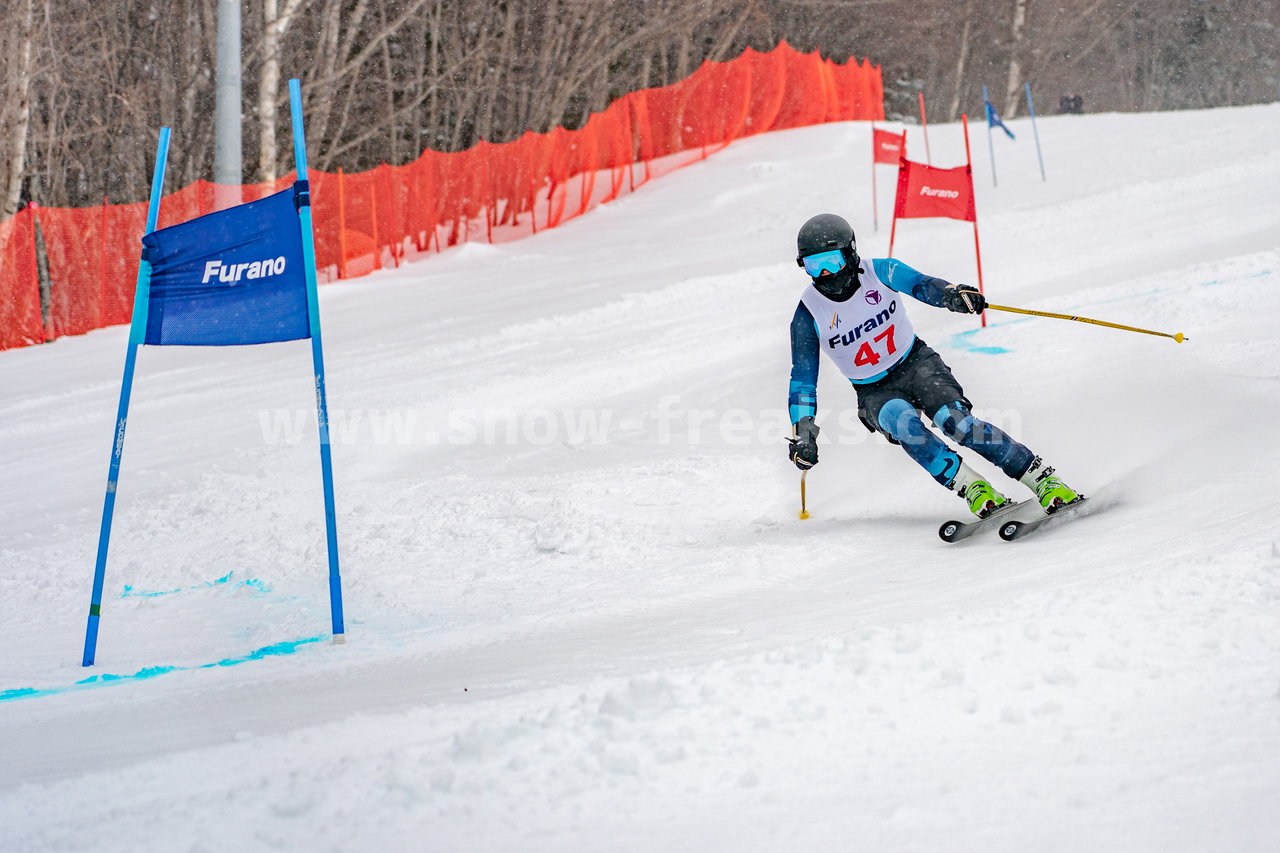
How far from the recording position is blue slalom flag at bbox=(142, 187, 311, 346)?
426cm

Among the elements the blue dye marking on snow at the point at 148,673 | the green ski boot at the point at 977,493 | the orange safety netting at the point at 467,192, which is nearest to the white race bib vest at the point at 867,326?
the green ski boot at the point at 977,493

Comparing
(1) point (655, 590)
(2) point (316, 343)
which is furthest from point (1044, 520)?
(2) point (316, 343)

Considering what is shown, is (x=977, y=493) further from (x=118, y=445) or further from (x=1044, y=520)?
(x=118, y=445)

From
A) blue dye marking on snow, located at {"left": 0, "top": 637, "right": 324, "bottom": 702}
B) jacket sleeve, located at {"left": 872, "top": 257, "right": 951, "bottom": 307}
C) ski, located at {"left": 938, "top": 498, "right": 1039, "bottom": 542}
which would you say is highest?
jacket sleeve, located at {"left": 872, "top": 257, "right": 951, "bottom": 307}

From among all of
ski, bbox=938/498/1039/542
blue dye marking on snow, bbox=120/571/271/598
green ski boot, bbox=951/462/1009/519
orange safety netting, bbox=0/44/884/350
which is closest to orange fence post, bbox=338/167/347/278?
orange safety netting, bbox=0/44/884/350

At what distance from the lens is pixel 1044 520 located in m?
4.84

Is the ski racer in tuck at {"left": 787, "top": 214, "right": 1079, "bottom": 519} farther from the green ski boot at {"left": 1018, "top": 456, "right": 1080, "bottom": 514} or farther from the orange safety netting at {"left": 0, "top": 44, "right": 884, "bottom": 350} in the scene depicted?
the orange safety netting at {"left": 0, "top": 44, "right": 884, "bottom": 350}

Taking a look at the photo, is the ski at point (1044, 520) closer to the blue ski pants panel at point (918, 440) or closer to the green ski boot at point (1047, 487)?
the green ski boot at point (1047, 487)

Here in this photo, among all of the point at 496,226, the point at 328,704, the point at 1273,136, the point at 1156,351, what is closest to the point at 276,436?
the point at 328,704

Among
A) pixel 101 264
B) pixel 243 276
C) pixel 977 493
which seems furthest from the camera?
pixel 101 264

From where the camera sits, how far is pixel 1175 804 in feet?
7.71

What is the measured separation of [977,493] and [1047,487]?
0.30 metres

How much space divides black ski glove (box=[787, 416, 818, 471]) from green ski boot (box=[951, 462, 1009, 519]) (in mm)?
695

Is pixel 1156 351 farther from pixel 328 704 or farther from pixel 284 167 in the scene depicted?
pixel 284 167
